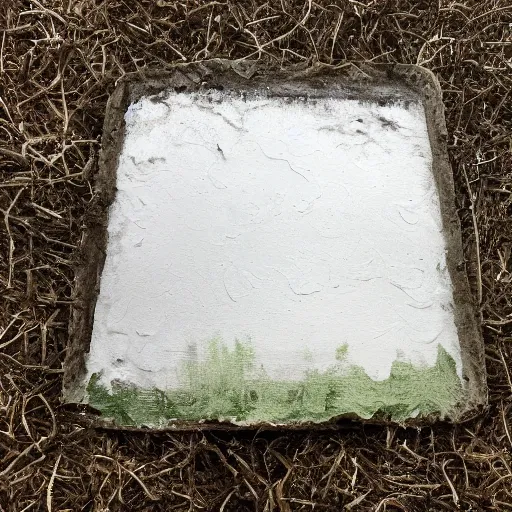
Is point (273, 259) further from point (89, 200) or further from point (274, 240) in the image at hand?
point (89, 200)

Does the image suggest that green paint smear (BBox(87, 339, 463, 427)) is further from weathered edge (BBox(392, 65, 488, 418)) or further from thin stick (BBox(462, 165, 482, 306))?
thin stick (BBox(462, 165, 482, 306))

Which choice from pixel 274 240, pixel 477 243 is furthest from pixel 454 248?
pixel 274 240

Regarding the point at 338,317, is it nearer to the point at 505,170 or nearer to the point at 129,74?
the point at 505,170

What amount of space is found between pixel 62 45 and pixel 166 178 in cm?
35

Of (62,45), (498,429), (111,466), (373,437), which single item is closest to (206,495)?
(111,466)

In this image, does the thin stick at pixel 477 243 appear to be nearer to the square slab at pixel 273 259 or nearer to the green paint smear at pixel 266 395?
the square slab at pixel 273 259

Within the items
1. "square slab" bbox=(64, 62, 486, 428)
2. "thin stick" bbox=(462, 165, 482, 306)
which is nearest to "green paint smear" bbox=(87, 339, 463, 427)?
"square slab" bbox=(64, 62, 486, 428)

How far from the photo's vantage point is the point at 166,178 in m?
0.87

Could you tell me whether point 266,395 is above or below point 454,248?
below

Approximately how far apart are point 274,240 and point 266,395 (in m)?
0.26

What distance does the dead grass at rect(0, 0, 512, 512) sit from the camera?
745 mm

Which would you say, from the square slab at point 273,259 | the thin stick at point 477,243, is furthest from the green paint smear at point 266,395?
the thin stick at point 477,243

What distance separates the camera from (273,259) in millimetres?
835

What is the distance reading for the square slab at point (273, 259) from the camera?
79cm
